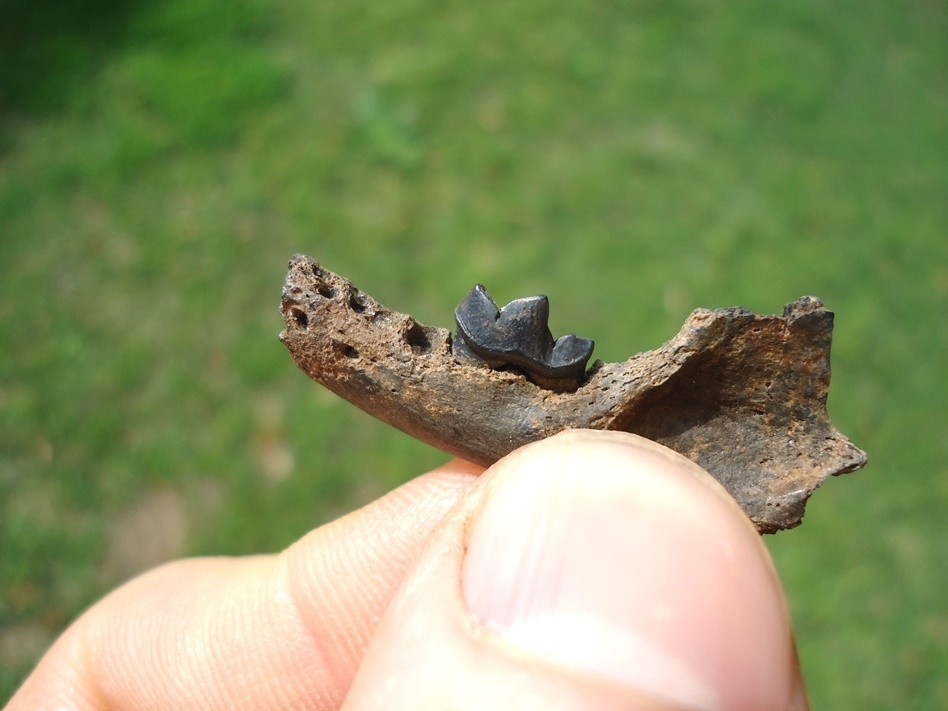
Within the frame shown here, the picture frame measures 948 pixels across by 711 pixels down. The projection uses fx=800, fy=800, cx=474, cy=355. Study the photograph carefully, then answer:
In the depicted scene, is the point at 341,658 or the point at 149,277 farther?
the point at 149,277

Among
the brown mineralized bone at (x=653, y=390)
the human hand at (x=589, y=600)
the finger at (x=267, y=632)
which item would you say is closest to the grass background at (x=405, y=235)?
the finger at (x=267, y=632)

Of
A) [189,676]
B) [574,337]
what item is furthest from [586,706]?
[189,676]

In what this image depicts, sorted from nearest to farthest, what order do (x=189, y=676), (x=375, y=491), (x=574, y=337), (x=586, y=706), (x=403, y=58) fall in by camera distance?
(x=586, y=706)
(x=574, y=337)
(x=189, y=676)
(x=375, y=491)
(x=403, y=58)

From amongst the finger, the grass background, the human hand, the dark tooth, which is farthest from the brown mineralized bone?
the grass background

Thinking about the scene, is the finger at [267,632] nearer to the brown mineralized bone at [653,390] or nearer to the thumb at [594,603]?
the brown mineralized bone at [653,390]

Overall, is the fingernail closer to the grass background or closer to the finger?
the finger

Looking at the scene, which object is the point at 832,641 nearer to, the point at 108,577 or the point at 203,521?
the point at 203,521

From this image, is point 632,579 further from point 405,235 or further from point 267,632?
point 405,235
